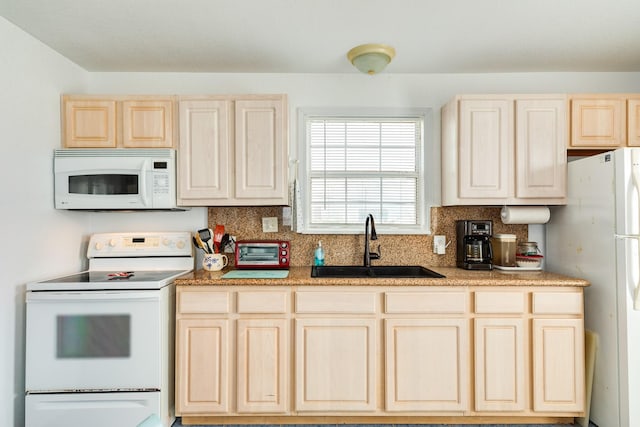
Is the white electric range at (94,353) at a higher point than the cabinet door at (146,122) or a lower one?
lower

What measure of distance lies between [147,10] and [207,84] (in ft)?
2.84

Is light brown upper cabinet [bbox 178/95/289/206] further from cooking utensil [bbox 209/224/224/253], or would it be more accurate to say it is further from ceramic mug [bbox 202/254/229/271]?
ceramic mug [bbox 202/254/229/271]

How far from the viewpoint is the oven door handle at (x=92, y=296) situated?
81.0 inches

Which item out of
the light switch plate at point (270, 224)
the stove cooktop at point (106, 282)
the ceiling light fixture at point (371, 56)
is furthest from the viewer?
the light switch plate at point (270, 224)

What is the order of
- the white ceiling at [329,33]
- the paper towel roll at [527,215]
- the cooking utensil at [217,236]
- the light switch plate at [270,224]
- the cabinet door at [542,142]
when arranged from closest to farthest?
the white ceiling at [329,33], the cabinet door at [542,142], the paper towel roll at [527,215], the cooking utensil at [217,236], the light switch plate at [270,224]

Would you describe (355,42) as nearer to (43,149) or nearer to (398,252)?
(398,252)

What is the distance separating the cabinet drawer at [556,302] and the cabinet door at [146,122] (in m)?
2.58

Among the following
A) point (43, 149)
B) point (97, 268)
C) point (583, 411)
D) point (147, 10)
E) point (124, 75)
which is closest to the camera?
point (147, 10)

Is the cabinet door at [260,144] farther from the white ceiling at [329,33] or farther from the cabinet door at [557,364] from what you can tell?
the cabinet door at [557,364]

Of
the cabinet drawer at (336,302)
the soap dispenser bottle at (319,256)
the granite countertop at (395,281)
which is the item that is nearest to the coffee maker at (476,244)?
the granite countertop at (395,281)

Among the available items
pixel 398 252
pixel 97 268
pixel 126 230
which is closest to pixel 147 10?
pixel 126 230

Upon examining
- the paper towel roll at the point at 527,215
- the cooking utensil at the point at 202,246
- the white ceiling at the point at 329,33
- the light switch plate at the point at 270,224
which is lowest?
the cooking utensil at the point at 202,246

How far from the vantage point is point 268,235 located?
2.84m

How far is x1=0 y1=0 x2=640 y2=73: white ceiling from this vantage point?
1.97 m
